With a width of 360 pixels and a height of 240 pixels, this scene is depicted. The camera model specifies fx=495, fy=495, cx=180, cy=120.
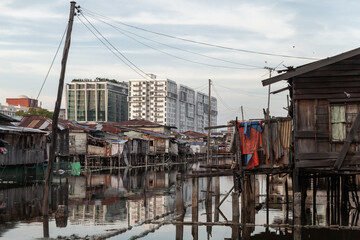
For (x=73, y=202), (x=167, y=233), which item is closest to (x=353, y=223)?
(x=167, y=233)

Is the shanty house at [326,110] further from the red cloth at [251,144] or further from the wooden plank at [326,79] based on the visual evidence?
the red cloth at [251,144]

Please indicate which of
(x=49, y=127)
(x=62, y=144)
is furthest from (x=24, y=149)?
(x=62, y=144)

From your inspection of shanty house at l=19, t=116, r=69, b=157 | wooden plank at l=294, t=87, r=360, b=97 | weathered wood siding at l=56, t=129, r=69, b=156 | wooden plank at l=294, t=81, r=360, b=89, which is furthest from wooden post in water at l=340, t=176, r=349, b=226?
weathered wood siding at l=56, t=129, r=69, b=156

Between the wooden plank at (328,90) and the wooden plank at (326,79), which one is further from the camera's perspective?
the wooden plank at (326,79)

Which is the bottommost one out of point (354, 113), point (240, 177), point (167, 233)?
point (167, 233)

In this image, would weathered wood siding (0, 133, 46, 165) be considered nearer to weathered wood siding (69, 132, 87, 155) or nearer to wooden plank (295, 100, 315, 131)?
weathered wood siding (69, 132, 87, 155)

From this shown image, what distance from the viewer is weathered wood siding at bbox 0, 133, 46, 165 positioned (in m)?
36.8

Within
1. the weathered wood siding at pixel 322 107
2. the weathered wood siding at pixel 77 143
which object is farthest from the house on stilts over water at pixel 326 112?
the weathered wood siding at pixel 77 143

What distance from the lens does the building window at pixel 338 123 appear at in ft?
60.6

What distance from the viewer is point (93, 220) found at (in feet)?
68.2

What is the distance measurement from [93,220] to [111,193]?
1194 cm

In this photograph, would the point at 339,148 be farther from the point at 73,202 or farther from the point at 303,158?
the point at 73,202

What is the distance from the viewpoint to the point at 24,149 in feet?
131

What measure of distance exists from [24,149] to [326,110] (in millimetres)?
27915
